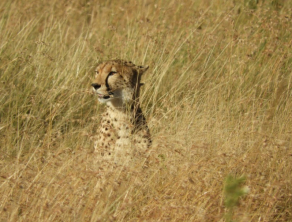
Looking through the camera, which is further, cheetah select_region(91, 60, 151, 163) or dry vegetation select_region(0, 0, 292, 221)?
cheetah select_region(91, 60, 151, 163)

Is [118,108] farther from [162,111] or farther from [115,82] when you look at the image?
[162,111]

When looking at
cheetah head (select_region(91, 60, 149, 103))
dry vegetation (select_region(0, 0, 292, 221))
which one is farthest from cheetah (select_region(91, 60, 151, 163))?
dry vegetation (select_region(0, 0, 292, 221))

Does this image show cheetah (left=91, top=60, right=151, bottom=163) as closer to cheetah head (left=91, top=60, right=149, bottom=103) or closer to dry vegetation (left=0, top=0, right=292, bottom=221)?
cheetah head (left=91, top=60, right=149, bottom=103)

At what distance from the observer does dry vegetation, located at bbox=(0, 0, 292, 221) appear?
2.39m

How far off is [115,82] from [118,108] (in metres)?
0.15

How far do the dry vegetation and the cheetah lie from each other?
135mm

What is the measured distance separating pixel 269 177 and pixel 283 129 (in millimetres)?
614

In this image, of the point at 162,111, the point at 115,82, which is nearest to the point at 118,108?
the point at 115,82

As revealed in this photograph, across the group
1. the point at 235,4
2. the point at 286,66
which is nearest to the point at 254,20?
the point at 235,4

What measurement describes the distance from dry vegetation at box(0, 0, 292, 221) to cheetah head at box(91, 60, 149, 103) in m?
0.15

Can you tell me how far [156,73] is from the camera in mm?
3984

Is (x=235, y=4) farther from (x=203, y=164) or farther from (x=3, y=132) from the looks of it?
(x=203, y=164)

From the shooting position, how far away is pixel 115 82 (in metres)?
3.32

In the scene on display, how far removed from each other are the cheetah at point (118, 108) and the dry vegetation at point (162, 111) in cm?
14
